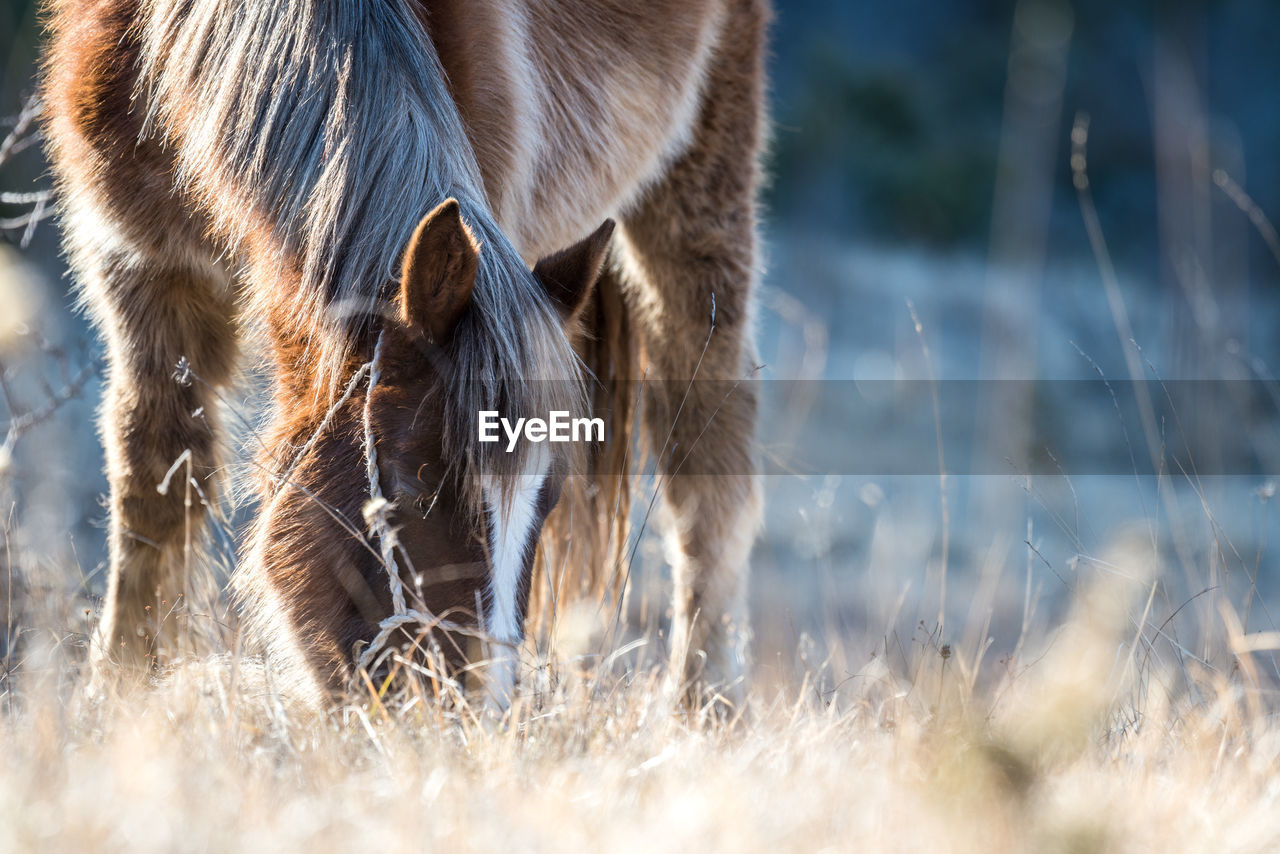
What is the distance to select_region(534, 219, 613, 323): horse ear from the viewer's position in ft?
6.51

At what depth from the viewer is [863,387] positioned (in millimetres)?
8516

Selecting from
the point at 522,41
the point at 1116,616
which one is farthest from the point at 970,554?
the point at 1116,616

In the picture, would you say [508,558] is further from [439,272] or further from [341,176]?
[341,176]

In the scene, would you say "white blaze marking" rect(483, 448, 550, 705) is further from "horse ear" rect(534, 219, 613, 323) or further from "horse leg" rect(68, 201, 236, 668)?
"horse leg" rect(68, 201, 236, 668)

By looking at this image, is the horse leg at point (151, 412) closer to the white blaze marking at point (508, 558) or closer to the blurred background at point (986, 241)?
the white blaze marking at point (508, 558)

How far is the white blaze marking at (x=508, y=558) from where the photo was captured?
1668 mm

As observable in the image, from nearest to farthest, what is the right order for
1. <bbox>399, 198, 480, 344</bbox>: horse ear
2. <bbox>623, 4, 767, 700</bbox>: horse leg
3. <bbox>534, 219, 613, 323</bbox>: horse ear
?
<bbox>399, 198, 480, 344</bbox>: horse ear → <bbox>534, 219, 613, 323</bbox>: horse ear → <bbox>623, 4, 767, 700</bbox>: horse leg

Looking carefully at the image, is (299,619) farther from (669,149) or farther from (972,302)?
(972,302)

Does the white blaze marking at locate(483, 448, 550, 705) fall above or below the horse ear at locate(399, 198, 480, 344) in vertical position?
below

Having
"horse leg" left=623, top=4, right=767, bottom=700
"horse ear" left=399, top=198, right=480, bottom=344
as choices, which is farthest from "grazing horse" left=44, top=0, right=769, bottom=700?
"horse leg" left=623, top=4, right=767, bottom=700

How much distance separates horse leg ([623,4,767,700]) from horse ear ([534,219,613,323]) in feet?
4.85

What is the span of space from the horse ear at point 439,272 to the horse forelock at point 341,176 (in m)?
0.04

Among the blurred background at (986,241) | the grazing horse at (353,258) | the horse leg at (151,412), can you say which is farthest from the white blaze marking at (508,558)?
the blurred background at (986,241)

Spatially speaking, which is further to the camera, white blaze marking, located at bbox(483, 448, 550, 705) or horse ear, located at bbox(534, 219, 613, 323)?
horse ear, located at bbox(534, 219, 613, 323)
